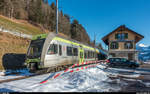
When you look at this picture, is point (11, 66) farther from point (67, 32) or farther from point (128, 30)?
point (67, 32)

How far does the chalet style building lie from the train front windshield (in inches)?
1079

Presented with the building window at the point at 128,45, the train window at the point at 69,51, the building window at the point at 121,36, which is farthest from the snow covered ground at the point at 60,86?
the building window at the point at 121,36

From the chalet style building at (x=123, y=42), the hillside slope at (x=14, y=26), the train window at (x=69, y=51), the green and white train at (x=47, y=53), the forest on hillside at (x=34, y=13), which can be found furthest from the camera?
the forest on hillside at (x=34, y=13)

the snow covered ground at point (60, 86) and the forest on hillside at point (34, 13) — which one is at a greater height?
the forest on hillside at point (34, 13)

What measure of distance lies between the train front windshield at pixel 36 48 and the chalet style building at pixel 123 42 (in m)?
27.4

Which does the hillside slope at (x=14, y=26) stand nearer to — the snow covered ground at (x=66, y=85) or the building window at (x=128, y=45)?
the snow covered ground at (x=66, y=85)

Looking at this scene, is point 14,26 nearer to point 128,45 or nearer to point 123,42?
point 123,42

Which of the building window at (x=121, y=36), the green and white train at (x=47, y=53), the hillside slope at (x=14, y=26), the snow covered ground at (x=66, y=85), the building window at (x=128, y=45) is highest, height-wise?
the hillside slope at (x=14, y=26)

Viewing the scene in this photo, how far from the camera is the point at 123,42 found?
33969mm

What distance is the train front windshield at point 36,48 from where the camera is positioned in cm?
980

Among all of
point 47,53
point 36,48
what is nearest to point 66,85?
point 47,53

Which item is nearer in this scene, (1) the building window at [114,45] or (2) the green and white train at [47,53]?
(2) the green and white train at [47,53]

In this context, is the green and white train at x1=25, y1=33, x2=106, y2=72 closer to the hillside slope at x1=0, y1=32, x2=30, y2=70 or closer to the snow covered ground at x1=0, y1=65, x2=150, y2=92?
the snow covered ground at x1=0, y1=65, x2=150, y2=92

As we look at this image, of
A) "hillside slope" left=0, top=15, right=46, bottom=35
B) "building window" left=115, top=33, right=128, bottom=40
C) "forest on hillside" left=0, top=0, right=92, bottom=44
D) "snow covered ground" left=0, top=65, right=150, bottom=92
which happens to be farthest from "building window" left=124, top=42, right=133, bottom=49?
"forest on hillside" left=0, top=0, right=92, bottom=44
